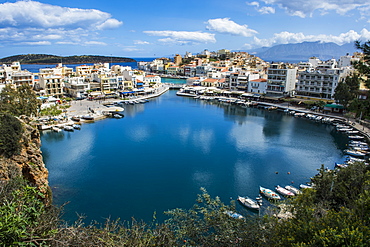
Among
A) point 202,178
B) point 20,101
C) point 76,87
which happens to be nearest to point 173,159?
point 202,178

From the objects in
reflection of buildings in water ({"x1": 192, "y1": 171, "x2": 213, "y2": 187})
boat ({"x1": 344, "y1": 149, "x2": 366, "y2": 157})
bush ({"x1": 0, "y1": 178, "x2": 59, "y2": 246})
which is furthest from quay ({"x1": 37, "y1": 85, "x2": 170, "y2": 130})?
boat ({"x1": 344, "y1": 149, "x2": 366, "y2": 157})

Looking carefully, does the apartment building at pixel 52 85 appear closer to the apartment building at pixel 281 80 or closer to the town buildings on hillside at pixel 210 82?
the town buildings on hillside at pixel 210 82

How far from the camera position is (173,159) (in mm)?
20594

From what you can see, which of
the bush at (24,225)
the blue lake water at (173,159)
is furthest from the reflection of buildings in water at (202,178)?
the bush at (24,225)

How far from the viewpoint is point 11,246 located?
412 centimetres

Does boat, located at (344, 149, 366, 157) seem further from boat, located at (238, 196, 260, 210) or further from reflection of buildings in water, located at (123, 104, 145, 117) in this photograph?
reflection of buildings in water, located at (123, 104, 145, 117)

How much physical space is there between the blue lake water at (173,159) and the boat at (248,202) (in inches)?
30.8

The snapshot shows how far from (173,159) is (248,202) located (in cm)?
790

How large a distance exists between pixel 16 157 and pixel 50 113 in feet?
67.9

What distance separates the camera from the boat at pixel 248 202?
13.9 m

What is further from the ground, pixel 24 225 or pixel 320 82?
pixel 320 82

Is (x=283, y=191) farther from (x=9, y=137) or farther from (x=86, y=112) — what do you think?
(x=86, y=112)

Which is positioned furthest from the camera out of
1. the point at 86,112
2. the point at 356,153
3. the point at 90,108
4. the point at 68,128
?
the point at 90,108

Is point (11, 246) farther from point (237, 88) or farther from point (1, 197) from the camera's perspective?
point (237, 88)
